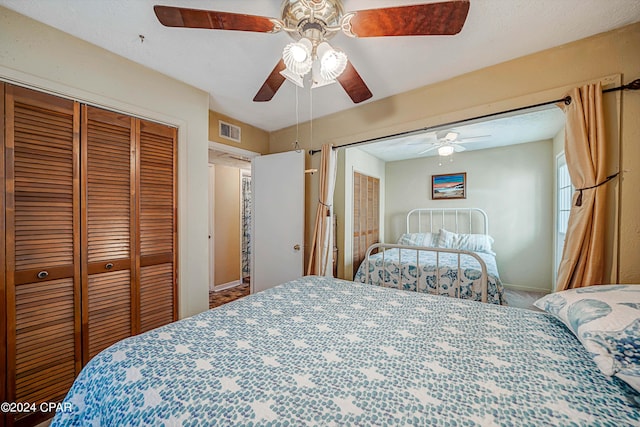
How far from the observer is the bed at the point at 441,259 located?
220 centimetres

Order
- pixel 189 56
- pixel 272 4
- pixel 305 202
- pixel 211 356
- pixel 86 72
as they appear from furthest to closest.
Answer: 1. pixel 305 202
2. pixel 189 56
3. pixel 86 72
4. pixel 272 4
5. pixel 211 356

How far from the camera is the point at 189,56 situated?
1.76 m

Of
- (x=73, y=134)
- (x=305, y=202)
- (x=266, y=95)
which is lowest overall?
Result: (x=305, y=202)

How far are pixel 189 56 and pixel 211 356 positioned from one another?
1985mm

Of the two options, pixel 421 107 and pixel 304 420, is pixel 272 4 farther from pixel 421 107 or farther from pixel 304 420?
pixel 304 420

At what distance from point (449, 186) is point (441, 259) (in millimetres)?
1858

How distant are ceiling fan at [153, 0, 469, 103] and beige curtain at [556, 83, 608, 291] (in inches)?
45.8

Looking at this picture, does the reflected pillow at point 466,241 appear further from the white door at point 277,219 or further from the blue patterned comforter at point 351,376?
the blue patterned comforter at point 351,376

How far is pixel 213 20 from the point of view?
3.61 ft

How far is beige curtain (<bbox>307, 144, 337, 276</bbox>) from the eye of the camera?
2.65 m

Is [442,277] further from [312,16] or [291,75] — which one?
[312,16]

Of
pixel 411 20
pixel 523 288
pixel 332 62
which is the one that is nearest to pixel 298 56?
pixel 332 62

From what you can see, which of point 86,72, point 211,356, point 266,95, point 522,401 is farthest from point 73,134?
point 522,401

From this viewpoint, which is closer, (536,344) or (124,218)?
(536,344)
